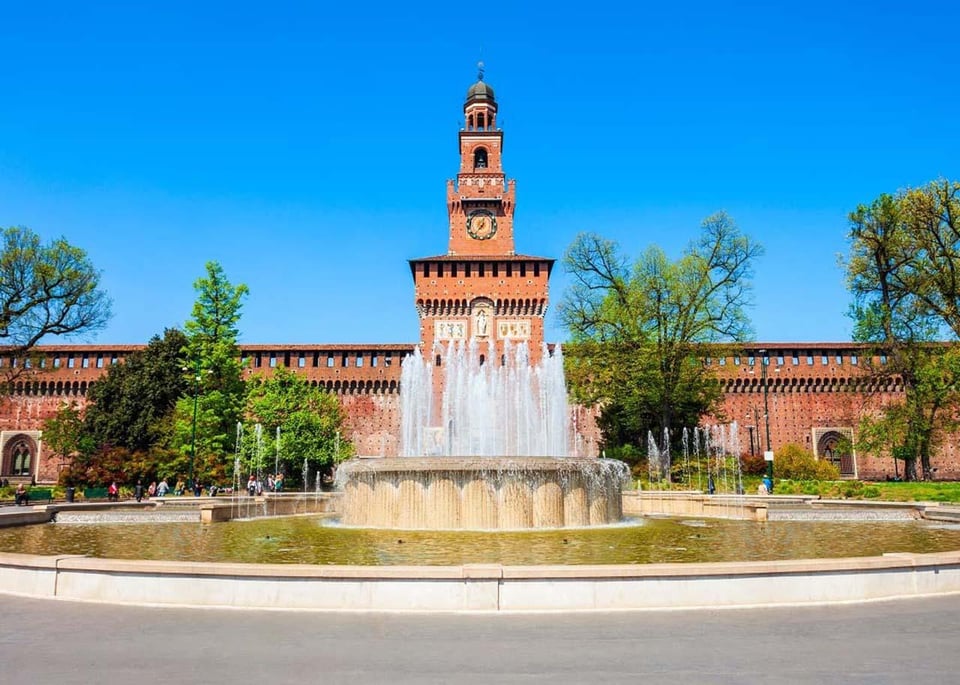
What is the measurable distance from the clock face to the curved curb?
38.7 m

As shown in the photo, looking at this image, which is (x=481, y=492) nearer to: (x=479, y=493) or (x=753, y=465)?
(x=479, y=493)

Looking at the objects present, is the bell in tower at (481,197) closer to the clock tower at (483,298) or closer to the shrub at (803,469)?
the clock tower at (483,298)

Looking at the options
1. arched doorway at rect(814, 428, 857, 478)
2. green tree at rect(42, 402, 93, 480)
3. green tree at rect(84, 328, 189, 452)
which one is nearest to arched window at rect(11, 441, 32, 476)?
green tree at rect(42, 402, 93, 480)

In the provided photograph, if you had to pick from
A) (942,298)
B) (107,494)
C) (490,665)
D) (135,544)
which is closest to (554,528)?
(135,544)

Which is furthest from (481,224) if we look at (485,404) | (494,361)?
(485,404)

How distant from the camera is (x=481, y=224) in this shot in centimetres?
4428

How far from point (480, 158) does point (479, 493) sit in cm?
3658

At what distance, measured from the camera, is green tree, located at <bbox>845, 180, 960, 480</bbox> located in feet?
90.2

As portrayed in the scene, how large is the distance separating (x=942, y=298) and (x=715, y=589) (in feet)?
90.5

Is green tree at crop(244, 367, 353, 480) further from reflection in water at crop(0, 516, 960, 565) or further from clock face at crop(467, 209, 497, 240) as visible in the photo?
reflection in water at crop(0, 516, 960, 565)

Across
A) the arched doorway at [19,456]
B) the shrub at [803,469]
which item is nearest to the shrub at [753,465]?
the shrub at [803,469]

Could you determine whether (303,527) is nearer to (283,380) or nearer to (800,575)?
(800,575)

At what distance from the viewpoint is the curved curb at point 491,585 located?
581 centimetres

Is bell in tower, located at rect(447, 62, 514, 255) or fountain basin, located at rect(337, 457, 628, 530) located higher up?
bell in tower, located at rect(447, 62, 514, 255)
